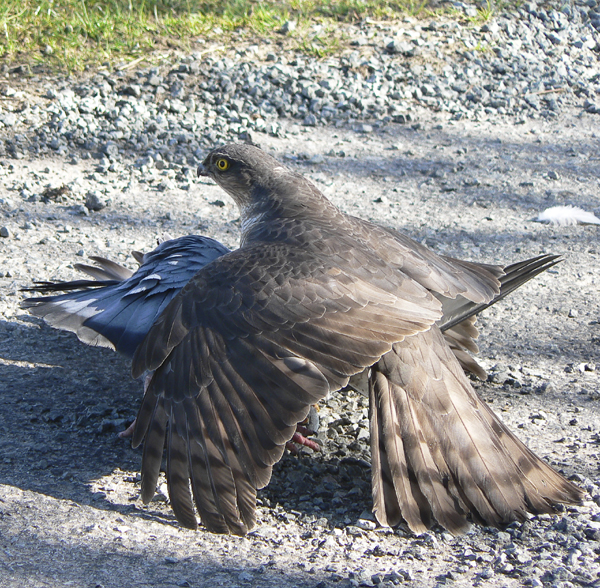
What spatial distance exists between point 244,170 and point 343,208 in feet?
6.21

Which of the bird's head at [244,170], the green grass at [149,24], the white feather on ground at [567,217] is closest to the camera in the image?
the bird's head at [244,170]

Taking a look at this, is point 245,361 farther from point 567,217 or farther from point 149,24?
point 149,24

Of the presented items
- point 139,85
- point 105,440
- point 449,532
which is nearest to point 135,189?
point 139,85

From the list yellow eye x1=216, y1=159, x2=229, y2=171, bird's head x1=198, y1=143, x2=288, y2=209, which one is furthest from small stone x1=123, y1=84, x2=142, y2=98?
yellow eye x1=216, y1=159, x2=229, y2=171

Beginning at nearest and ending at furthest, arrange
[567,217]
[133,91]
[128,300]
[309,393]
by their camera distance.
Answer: [309,393], [128,300], [567,217], [133,91]

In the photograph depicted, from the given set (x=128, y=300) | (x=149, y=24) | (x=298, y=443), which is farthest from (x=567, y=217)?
(x=149, y=24)

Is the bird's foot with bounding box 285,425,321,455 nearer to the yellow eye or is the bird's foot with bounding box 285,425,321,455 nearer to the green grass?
the yellow eye

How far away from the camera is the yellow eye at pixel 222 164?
508 centimetres

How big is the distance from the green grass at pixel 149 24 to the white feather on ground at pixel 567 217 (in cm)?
345

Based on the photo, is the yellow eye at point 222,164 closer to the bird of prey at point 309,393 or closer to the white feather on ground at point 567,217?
the bird of prey at point 309,393

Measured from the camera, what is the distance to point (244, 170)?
4.96 meters

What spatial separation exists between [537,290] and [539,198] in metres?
1.70

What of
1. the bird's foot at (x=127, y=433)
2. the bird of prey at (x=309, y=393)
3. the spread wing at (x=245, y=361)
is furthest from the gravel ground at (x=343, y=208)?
the spread wing at (x=245, y=361)

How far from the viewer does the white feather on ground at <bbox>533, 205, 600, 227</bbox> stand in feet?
21.8
